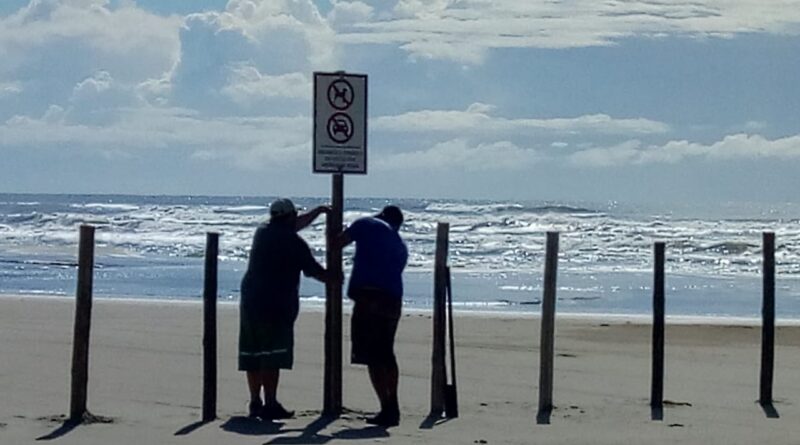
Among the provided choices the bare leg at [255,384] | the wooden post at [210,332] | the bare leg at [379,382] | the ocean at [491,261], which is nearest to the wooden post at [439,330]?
the bare leg at [379,382]

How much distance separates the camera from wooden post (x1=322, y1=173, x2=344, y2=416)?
10.1 meters

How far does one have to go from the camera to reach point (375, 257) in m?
9.87

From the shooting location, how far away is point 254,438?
9.19 m

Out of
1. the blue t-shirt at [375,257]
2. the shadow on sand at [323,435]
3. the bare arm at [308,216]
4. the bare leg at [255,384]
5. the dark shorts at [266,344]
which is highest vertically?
the bare arm at [308,216]

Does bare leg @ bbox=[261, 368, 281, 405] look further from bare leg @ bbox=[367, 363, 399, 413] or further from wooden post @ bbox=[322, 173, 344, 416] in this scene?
bare leg @ bbox=[367, 363, 399, 413]

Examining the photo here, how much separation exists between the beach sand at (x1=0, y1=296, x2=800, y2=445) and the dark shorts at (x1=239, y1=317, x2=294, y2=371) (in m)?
0.43

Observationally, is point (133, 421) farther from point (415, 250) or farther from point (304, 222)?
point (415, 250)

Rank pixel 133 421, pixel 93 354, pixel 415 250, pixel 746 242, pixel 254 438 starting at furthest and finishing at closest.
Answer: pixel 746 242
pixel 415 250
pixel 93 354
pixel 133 421
pixel 254 438

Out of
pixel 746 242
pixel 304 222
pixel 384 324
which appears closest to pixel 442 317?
pixel 384 324

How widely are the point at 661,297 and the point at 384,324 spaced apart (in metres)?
2.37

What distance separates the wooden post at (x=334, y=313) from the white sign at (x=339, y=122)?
0.40 ft

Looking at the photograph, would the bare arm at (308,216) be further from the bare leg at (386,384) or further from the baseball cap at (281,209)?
the bare leg at (386,384)

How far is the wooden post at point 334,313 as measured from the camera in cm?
1009

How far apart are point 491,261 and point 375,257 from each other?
31.2 m
